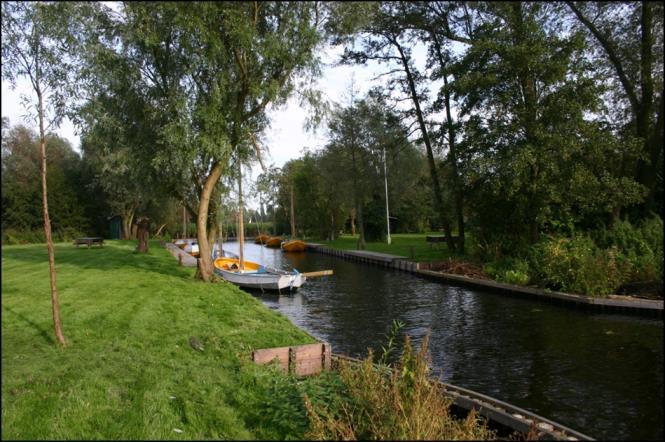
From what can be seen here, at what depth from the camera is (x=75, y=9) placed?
6.92 meters

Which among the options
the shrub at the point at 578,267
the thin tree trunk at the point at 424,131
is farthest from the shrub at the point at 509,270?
the thin tree trunk at the point at 424,131

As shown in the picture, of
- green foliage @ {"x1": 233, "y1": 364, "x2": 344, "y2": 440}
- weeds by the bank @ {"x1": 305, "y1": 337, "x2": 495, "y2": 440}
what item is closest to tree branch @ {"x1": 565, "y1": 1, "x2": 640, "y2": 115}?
weeds by the bank @ {"x1": 305, "y1": 337, "x2": 495, "y2": 440}

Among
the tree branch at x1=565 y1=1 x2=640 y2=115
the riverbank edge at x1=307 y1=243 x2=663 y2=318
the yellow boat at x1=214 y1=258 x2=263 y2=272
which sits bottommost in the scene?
the riverbank edge at x1=307 y1=243 x2=663 y2=318

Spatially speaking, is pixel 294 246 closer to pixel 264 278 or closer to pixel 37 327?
pixel 264 278

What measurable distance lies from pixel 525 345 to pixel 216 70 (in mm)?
11255

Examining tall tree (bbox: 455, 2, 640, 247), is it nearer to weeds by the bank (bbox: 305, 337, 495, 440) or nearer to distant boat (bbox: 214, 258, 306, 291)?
distant boat (bbox: 214, 258, 306, 291)

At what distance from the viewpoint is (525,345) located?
38.3ft

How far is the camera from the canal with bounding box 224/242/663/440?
25.7ft

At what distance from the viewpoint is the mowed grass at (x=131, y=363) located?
5.23m

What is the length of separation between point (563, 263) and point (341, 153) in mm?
30455

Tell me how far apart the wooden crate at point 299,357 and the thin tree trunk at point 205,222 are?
8.26 m

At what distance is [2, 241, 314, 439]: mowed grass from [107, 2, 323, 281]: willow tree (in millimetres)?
4341

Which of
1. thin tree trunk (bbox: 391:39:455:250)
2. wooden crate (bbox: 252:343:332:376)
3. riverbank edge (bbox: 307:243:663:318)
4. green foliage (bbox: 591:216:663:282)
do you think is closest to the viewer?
wooden crate (bbox: 252:343:332:376)

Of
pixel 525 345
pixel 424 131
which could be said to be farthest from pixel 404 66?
pixel 525 345
